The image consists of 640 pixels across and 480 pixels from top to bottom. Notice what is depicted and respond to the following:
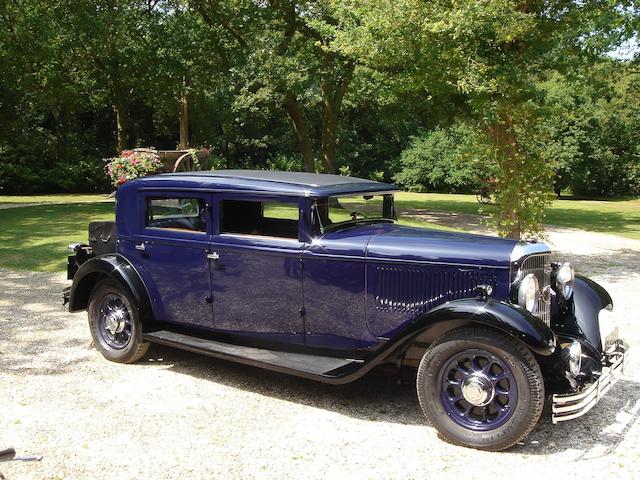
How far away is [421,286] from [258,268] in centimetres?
134

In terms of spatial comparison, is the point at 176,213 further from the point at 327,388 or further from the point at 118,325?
the point at 327,388

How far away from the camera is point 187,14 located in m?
22.2

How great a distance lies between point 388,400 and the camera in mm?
5039

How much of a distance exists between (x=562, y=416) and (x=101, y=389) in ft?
11.6

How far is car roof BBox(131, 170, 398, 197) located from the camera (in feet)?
16.2

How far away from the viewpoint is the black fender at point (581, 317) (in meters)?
4.86

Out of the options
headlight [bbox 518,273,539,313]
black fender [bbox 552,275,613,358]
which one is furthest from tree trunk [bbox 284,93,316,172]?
headlight [bbox 518,273,539,313]

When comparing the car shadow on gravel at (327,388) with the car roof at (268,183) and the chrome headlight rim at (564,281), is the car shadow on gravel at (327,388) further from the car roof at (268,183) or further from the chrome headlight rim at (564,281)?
the car roof at (268,183)

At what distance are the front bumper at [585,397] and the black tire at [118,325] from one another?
3530mm

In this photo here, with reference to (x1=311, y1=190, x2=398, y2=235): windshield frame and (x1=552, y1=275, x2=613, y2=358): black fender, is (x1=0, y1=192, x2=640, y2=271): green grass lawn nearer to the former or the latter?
(x1=311, y1=190, x2=398, y2=235): windshield frame

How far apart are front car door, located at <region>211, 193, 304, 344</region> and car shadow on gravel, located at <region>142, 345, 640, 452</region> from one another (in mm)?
497

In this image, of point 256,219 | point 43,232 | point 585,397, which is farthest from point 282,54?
point 585,397

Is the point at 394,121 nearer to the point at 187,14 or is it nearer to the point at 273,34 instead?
the point at 273,34

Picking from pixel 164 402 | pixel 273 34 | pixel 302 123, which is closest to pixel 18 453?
pixel 164 402
